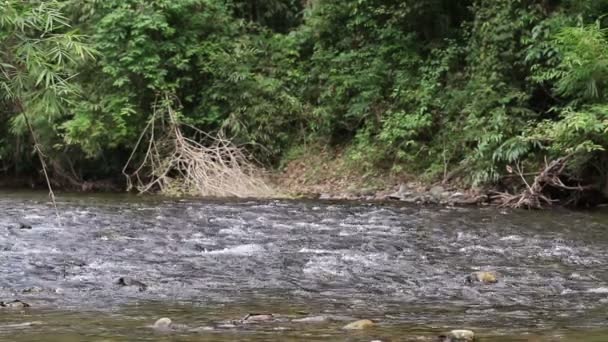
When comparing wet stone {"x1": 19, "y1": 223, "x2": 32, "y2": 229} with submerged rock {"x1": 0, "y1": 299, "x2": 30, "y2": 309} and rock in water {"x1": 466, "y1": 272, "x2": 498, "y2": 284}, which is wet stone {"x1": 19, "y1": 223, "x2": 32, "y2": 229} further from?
rock in water {"x1": 466, "y1": 272, "x2": 498, "y2": 284}

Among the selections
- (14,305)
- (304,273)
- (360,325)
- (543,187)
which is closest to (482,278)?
(304,273)

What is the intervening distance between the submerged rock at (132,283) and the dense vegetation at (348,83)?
815cm

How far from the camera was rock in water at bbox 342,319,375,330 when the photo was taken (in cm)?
530

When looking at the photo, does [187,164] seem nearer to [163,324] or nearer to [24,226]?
[24,226]

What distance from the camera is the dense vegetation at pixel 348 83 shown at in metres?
14.2

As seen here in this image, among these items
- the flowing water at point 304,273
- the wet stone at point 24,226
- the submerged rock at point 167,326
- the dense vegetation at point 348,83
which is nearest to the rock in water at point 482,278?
the flowing water at point 304,273

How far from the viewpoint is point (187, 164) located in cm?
1786

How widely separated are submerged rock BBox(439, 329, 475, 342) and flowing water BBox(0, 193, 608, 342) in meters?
0.10

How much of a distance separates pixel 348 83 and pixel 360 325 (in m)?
13.6

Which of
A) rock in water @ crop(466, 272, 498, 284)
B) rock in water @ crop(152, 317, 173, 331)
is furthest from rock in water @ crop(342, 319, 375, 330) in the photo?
rock in water @ crop(466, 272, 498, 284)

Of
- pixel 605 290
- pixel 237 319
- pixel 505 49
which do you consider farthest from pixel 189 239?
pixel 505 49

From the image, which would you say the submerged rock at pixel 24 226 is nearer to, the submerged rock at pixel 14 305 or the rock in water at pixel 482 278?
the submerged rock at pixel 14 305

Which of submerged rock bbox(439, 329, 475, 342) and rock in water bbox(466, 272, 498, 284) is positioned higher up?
submerged rock bbox(439, 329, 475, 342)

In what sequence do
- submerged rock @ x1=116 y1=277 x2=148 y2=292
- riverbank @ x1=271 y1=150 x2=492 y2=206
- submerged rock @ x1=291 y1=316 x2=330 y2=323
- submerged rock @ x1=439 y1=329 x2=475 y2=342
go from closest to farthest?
submerged rock @ x1=439 y1=329 x2=475 y2=342, submerged rock @ x1=291 y1=316 x2=330 y2=323, submerged rock @ x1=116 y1=277 x2=148 y2=292, riverbank @ x1=271 y1=150 x2=492 y2=206
